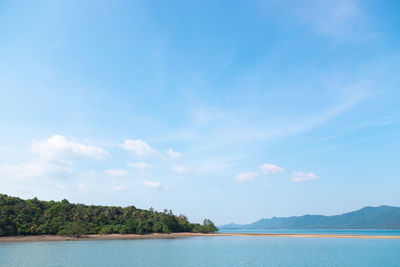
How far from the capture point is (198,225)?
18762cm

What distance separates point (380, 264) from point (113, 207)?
13266 cm

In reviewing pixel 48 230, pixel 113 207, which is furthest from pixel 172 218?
pixel 48 230

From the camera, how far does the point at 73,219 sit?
433 feet

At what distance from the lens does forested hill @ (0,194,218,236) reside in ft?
377

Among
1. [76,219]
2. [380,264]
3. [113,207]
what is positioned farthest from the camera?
[113,207]

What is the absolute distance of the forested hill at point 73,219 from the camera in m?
115

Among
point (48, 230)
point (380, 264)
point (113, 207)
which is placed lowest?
point (380, 264)

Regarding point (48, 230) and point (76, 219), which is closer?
point (48, 230)

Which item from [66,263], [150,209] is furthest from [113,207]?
[66,263]

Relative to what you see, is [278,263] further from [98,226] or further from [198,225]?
[198,225]

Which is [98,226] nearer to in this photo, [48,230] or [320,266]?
[48,230]

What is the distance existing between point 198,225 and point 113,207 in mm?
61320

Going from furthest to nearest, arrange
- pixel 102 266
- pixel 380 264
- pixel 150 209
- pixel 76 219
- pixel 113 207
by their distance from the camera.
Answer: pixel 150 209
pixel 113 207
pixel 76 219
pixel 380 264
pixel 102 266

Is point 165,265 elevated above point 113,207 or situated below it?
below
